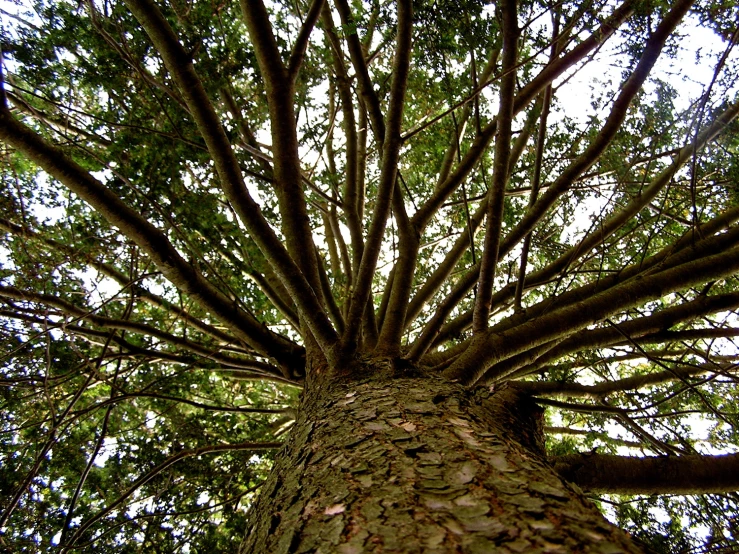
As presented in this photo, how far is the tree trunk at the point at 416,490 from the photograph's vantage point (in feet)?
2.63

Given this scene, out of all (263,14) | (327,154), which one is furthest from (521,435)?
(327,154)

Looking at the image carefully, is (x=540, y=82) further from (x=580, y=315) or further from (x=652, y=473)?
(x=652, y=473)

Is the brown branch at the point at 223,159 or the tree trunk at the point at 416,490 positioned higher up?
the brown branch at the point at 223,159

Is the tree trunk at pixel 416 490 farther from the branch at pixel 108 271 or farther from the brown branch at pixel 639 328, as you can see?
the branch at pixel 108 271

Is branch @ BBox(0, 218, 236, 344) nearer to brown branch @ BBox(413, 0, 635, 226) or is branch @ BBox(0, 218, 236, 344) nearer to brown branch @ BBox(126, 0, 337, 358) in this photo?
brown branch @ BBox(126, 0, 337, 358)

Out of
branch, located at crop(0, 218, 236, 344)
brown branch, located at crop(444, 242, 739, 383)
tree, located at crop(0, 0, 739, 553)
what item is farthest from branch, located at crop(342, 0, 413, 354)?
branch, located at crop(0, 218, 236, 344)

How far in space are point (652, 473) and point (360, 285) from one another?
1570 millimetres

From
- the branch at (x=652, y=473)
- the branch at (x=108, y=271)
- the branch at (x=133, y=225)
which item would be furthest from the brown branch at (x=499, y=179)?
the branch at (x=108, y=271)

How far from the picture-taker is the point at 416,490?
39.6 inches

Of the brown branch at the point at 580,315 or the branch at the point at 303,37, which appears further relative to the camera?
the branch at the point at 303,37

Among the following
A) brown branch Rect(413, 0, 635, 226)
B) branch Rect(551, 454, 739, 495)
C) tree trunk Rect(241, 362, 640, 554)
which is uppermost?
brown branch Rect(413, 0, 635, 226)

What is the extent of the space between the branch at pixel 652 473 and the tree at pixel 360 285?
0.01 meters

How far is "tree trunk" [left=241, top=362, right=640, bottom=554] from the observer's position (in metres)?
0.80

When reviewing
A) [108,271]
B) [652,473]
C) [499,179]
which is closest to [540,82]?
[499,179]
